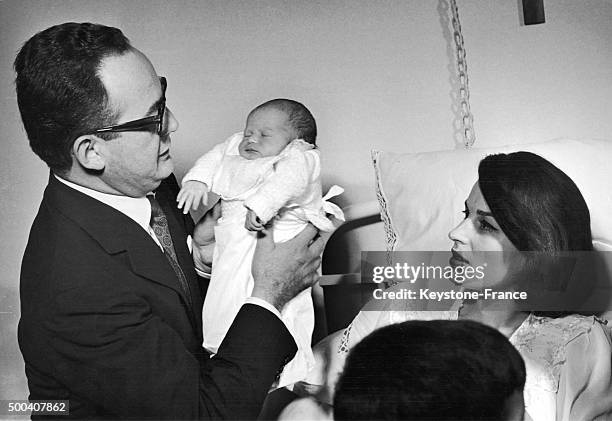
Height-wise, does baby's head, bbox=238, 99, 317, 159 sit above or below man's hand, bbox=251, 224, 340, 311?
above

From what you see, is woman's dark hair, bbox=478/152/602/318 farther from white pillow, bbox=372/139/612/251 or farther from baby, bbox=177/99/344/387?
baby, bbox=177/99/344/387

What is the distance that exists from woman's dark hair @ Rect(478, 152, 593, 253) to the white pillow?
0.06 feet

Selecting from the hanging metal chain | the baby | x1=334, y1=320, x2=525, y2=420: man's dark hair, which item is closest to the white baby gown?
the baby

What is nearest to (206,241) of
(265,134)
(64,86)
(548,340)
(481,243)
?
(265,134)

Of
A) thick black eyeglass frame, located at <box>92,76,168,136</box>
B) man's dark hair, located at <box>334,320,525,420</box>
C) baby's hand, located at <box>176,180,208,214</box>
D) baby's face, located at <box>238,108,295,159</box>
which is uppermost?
thick black eyeglass frame, located at <box>92,76,168,136</box>

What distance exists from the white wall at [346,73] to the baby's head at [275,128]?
2 cm

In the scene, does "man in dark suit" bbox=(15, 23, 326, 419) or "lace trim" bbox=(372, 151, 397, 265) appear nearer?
"man in dark suit" bbox=(15, 23, 326, 419)

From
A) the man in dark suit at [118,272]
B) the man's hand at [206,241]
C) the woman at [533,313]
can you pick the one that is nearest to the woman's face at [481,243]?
the woman at [533,313]

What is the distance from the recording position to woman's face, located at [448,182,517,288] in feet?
3.53

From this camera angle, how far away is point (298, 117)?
1.12 m

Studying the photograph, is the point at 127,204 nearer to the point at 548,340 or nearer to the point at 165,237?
the point at 165,237

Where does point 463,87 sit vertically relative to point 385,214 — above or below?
above

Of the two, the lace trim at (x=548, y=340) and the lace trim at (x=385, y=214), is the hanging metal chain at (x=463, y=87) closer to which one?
the lace trim at (x=385, y=214)

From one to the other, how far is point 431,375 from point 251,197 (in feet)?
1.22
